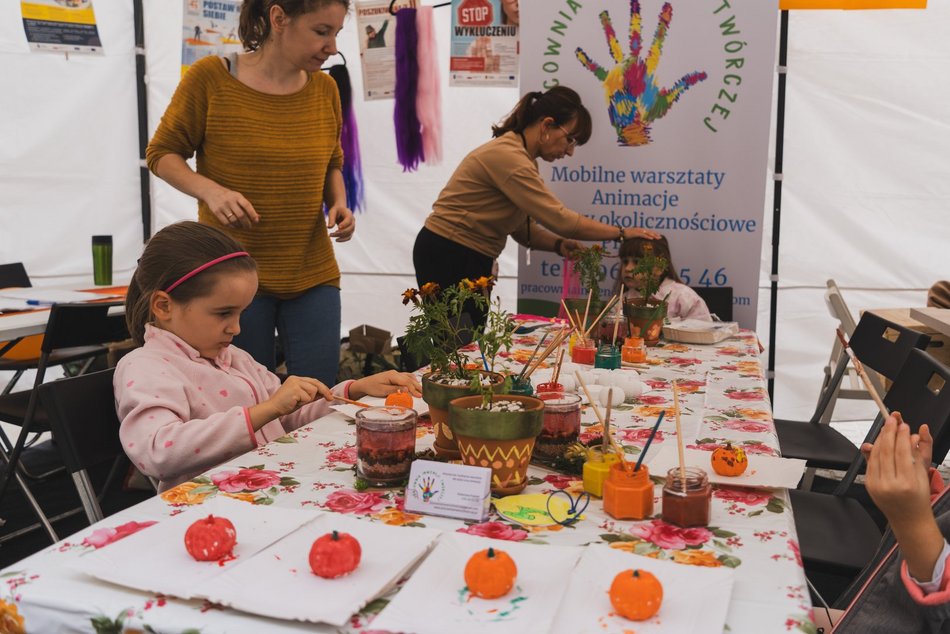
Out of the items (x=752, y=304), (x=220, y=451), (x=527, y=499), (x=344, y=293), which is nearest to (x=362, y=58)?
(x=344, y=293)

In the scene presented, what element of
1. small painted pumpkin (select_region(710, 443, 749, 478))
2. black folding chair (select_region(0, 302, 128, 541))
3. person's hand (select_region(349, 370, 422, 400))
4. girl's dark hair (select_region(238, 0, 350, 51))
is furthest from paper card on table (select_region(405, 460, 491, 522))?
black folding chair (select_region(0, 302, 128, 541))

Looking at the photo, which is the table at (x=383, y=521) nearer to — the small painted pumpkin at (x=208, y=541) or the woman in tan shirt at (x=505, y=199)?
the small painted pumpkin at (x=208, y=541)

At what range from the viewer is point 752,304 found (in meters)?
3.74

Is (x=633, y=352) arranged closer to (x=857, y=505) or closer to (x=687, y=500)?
(x=857, y=505)

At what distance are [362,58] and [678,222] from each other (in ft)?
5.93

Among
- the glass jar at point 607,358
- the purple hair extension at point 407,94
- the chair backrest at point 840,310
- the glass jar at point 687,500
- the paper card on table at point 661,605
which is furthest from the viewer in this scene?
the purple hair extension at point 407,94

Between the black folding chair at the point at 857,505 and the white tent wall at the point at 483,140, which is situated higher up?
the white tent wall at the point at 483,140

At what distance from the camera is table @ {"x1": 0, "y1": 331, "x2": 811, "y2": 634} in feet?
2.73

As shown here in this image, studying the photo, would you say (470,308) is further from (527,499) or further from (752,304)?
(527,499)

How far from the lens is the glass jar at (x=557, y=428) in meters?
1.31

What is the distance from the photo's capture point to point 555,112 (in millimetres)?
3219

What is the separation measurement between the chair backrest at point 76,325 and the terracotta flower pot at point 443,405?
176 cm

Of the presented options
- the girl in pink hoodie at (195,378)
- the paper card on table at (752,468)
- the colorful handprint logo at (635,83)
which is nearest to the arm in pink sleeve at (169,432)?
the girl in pink hoodie at (195,378)

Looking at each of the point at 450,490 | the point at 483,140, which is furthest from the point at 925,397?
the point at 483,140
